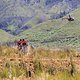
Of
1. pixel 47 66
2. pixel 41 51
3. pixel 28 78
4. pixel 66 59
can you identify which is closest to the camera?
pixel 28 78

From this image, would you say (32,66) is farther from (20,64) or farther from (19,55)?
(19,55)

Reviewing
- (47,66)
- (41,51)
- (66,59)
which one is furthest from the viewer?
(41,51)

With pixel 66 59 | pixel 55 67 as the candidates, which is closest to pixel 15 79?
pixel 55 67

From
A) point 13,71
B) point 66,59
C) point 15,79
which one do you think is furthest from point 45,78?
point 66,59

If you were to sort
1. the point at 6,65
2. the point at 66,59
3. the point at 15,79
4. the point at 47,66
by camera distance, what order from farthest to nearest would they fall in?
the point at 66,59 → the point at 47,66 → the point at 6,65 → the point at 15,79

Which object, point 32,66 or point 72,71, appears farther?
point 32,66

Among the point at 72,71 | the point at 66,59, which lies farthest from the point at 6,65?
the point at 66,59

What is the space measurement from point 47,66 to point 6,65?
1796 mm

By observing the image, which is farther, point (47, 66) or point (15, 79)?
point (47, 66)

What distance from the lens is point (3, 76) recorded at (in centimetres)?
1212

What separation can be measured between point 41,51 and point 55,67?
14.5ft

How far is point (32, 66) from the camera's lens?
1409 centimetres

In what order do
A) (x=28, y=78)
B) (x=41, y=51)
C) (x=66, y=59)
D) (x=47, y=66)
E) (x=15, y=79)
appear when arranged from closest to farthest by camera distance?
(x=15, y=79)
(x=28, y=78)
(x=47, y=66)
(x=66, y=59)
(x=41, y=51)

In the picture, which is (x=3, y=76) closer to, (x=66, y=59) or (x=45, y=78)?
(x=45, y=78)
